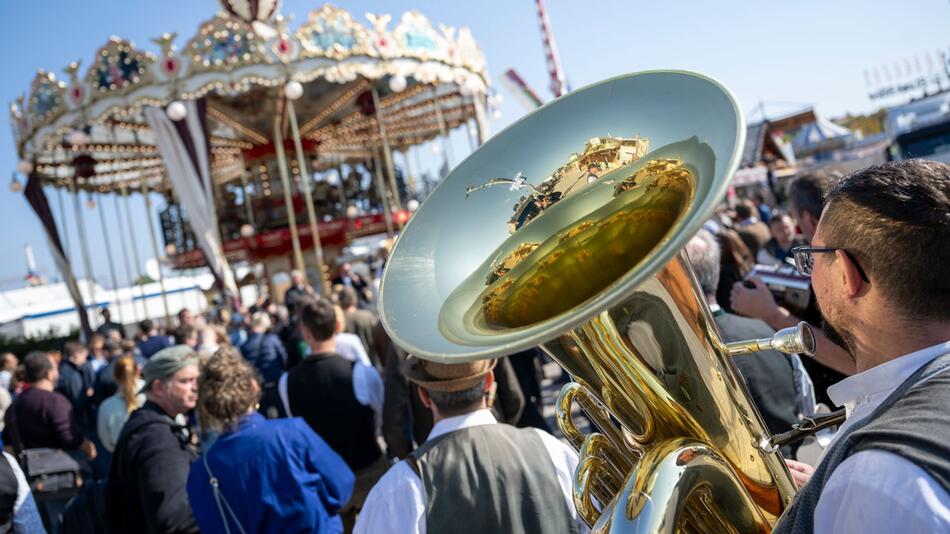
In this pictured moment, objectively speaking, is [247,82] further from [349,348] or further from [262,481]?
[262,481]

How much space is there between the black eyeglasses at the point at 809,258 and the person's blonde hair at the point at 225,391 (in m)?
1.93

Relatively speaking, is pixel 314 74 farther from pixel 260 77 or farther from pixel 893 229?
pixel 893 229

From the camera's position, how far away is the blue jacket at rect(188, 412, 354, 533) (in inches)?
89.9

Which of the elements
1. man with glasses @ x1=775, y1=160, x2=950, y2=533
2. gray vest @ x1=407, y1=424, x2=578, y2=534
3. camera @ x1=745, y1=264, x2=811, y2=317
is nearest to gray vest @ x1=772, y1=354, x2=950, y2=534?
man with glasses @ x1=775, y1=160, x2=950, y2=533

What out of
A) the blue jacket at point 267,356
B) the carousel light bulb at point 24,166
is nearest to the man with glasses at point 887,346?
the blue jacket at point 267,356

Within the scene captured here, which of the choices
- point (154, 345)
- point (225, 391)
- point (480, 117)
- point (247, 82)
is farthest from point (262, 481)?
point (480, 117)

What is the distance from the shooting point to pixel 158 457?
2564 millimetres

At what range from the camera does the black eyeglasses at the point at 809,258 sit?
1.07 metres

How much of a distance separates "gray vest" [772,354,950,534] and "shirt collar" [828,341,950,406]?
3 cm

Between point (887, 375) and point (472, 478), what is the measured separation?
109cm

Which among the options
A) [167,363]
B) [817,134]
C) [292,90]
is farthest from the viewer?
[817,134]

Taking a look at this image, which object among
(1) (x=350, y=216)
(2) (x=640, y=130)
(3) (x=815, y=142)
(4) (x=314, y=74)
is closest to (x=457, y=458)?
(2) (x=640, y=130)

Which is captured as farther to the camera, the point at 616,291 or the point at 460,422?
the point at 460,422

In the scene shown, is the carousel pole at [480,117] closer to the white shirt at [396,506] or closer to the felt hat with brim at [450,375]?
the felt hat with brim at [450,375]
